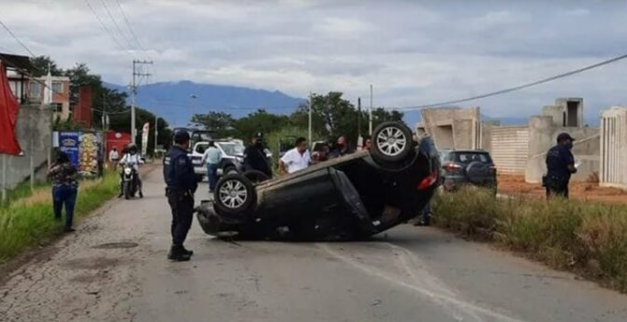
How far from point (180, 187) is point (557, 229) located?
4902mm

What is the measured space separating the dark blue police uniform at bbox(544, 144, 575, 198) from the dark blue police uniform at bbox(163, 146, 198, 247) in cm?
664

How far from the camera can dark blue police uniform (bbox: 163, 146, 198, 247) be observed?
1116 cm

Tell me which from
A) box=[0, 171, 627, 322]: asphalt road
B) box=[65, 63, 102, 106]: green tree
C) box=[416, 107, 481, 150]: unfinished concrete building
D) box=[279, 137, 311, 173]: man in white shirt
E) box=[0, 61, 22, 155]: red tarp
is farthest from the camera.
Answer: box=[65, 63, 102, 106]: green tree

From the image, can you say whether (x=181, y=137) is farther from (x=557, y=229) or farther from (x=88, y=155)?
(x=88, y=155)

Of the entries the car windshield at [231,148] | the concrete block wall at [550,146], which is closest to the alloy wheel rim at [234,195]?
the car windshield at [231,148]

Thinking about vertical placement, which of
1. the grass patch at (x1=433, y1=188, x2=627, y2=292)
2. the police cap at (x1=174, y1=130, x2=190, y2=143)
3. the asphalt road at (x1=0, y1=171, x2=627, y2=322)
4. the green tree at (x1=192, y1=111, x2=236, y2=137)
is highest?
the green tree at (x1=192, y1=111, x2=236, y2=137)

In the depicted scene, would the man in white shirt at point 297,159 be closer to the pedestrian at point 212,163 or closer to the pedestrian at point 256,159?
the pedestrian at point 256,159

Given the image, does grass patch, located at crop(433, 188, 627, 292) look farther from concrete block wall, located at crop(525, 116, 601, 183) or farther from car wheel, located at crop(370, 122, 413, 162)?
concrete block wall, located at crop(525, 116, 601, 183)

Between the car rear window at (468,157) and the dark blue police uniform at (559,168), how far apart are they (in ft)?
26.8

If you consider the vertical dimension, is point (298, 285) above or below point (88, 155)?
below

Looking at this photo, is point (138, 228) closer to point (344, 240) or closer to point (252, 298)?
point (344, 240)

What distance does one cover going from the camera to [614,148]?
3044 cm

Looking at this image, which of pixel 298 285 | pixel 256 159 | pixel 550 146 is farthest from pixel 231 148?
pixel 298 285

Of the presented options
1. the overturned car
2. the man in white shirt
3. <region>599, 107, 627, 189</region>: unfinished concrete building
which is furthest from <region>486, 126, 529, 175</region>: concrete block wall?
the overturned car
